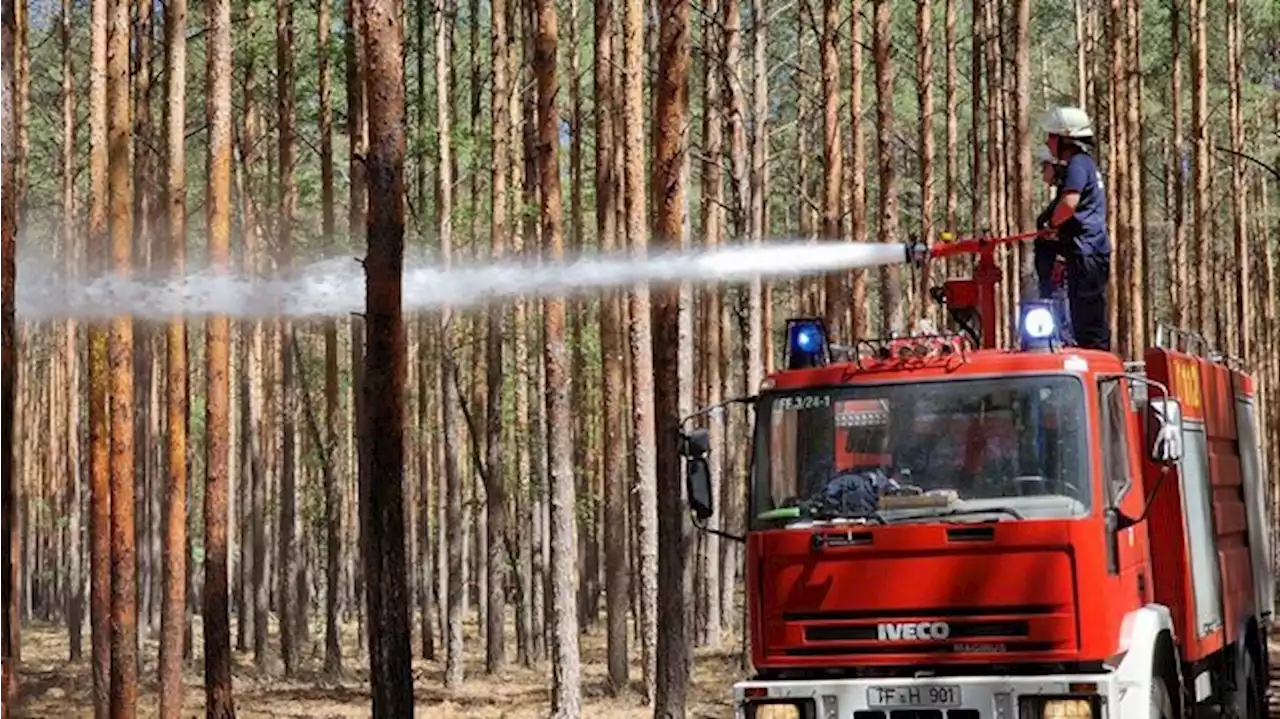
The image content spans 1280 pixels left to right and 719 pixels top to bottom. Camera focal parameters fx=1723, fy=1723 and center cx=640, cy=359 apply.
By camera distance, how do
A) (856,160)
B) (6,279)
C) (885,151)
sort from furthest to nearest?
(856,160) < (885,151) < (6,279)

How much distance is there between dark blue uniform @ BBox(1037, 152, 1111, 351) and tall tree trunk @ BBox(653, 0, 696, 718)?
4783 mm

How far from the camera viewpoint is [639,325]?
19.4 meters

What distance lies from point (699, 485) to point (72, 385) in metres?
35.6

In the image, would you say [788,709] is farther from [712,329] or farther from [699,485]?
[712,329]

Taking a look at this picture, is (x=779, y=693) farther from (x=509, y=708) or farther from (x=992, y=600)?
(x=509, y=708)

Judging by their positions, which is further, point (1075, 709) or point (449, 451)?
point (449, 451)

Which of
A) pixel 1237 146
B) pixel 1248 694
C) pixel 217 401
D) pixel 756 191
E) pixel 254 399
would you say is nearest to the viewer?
pixel 1248 694

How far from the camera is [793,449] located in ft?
31.4

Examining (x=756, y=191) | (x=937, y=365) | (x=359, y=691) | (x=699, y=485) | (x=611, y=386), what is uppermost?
(x=756, y=191)

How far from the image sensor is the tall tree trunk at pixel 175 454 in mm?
19219

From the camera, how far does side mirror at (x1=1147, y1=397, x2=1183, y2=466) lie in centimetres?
887

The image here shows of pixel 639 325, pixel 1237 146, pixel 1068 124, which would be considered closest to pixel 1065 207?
pixel 1068 124

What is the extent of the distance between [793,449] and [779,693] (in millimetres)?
1345

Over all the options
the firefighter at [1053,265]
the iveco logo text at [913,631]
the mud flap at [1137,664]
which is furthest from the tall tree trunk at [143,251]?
the mud flap at [1137,664]
